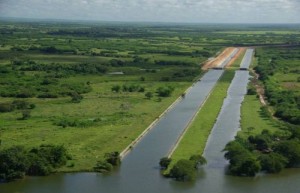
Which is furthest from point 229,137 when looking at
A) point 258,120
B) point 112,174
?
point 112,174

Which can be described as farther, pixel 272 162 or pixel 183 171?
pixel 272 162

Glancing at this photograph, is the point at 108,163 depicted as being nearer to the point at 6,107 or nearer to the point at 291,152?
the point at 291,152

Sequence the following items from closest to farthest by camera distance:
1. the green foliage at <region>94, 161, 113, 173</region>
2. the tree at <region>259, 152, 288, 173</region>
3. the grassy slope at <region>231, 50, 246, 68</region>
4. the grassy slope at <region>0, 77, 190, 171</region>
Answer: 1. the tree at <region>259, 152, 288, 173</region>
2. the green foliage at <region>94, 161, 113, 173</region>
3. the grassy slope at <region>0, 77, 190, 171</region>
4. the grassy slope at <region>231, 50, 246, 68</region>

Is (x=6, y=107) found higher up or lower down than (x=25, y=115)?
lower down

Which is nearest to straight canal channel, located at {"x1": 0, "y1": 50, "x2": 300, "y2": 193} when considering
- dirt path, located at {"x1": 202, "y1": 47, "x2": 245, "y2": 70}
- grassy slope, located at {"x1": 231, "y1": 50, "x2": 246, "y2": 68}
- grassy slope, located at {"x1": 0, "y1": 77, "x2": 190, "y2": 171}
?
grassy slope, located at {"x1": 0, "y1": 77, "x2": 190, "y2": 171}

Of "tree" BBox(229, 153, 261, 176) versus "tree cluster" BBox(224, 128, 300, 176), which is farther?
"tree cluster" BBox(224, 128, 300, 176)

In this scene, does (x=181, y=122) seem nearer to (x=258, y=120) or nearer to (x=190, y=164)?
(x=258, y=120)

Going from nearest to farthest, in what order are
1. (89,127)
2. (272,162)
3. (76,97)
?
(272,162) → (89,127) → (76,97)

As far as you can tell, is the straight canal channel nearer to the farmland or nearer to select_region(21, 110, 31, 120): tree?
the farmland

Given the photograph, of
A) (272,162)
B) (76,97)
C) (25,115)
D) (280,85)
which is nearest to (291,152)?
(272,162)
